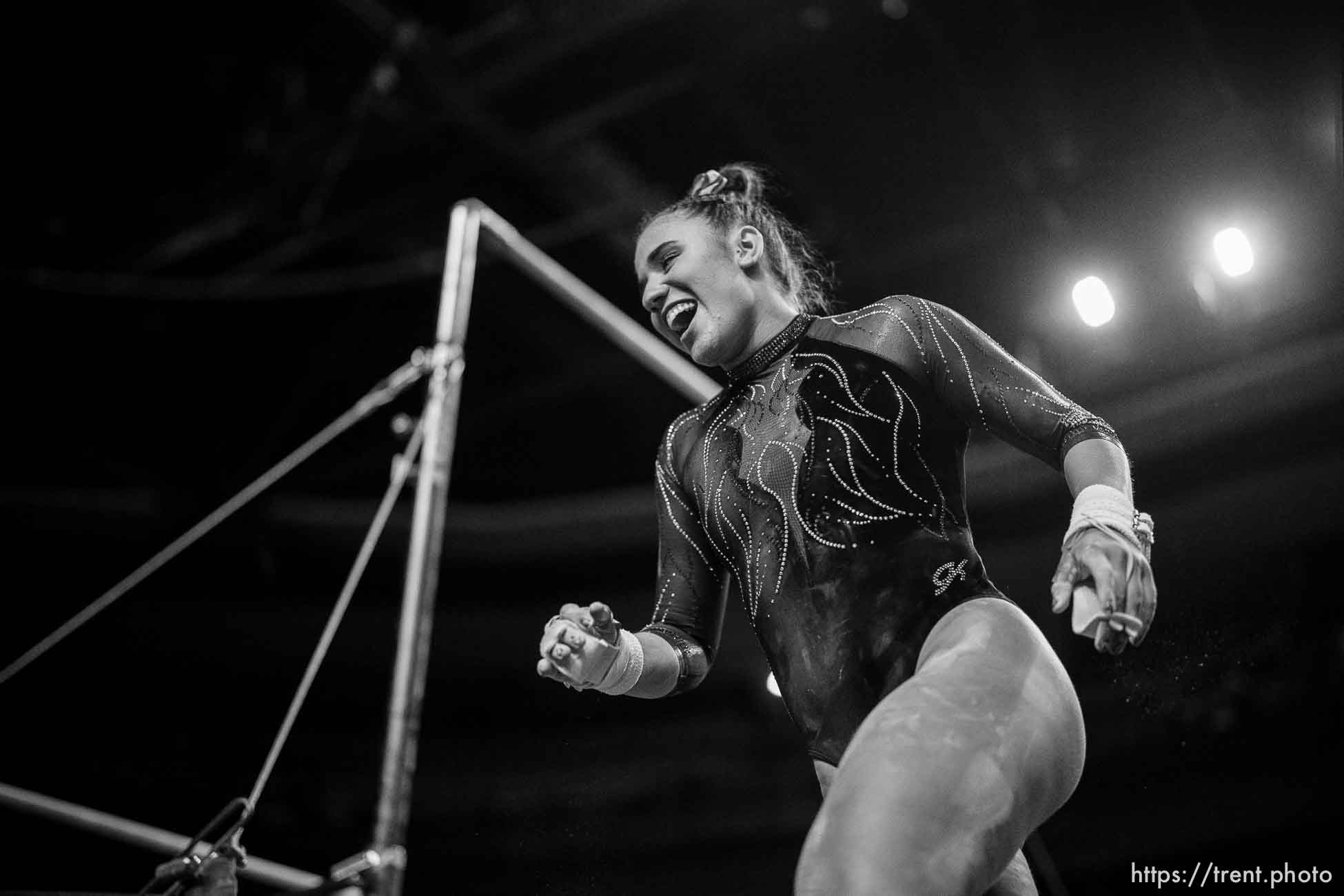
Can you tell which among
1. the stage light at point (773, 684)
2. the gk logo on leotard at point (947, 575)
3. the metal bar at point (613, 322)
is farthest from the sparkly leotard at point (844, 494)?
the metal bar at point (613, 322)

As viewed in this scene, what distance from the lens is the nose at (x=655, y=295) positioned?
7.21 feet

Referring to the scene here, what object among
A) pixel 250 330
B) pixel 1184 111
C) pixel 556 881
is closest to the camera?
pixel 556 881

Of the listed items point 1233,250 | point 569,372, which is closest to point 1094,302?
point 1233,250

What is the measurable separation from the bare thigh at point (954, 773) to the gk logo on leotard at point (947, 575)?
0.13 m

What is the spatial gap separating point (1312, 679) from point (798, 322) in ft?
18.3

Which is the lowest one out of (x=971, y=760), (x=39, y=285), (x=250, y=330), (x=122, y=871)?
(x=971, y=760)

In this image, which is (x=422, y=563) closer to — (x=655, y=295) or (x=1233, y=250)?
(x=655, y=295)

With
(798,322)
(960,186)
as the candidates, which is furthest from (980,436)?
(798,322)

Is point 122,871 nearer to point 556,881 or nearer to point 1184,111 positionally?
point 556,881

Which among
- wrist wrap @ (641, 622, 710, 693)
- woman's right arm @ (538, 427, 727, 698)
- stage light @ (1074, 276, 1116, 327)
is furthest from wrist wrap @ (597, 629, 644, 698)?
stage light @ (1074, 276, 1116, 327)

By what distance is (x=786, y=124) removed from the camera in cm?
556

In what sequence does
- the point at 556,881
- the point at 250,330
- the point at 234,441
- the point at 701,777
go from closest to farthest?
the point at 556,881 → the point at 250,330 → the point at 234,441 → the point at 701,777

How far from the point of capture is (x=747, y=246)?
2.29 m

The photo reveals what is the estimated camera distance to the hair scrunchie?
2430 mm
